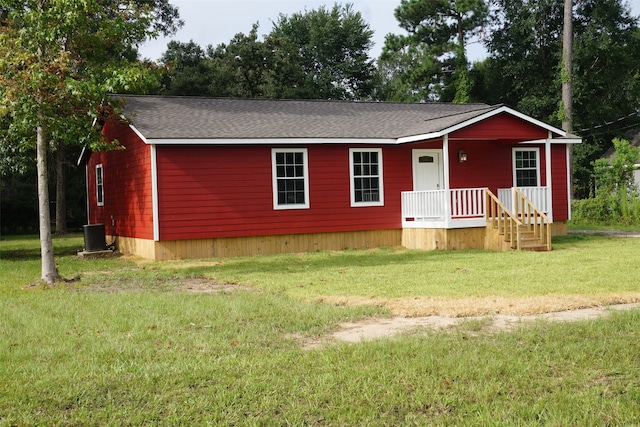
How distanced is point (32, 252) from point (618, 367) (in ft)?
60.2

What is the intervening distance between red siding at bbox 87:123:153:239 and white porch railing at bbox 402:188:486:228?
260 inches

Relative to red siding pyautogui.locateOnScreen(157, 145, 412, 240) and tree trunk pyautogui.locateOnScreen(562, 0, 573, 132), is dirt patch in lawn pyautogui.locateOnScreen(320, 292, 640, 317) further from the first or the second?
tree trunk pyautogui.locateOnScreen(562, 0, 573, 132)

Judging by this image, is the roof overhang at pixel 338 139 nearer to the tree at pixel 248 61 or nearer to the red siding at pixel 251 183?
the red siding at pixel 251 183

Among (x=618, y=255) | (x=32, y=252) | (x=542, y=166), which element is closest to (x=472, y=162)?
(x=542, y=166)


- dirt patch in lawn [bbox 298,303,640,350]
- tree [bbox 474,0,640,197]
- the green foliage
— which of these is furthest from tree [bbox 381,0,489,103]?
dirt patch in lawn [bbox 298,303,640,350]

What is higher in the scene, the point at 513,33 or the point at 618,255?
the point at 513,33

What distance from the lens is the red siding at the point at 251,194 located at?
637 inches

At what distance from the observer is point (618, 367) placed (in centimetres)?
528

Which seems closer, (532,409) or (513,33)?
(532,409)

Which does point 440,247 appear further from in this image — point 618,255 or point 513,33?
point 513,33

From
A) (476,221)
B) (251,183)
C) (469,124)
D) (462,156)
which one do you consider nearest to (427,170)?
(462,156)

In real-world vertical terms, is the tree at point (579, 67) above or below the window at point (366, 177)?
above

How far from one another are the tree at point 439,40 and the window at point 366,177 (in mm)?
21687

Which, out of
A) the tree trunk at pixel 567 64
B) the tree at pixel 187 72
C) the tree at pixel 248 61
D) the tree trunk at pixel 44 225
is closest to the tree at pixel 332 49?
→ the tree at pixel 248 61
